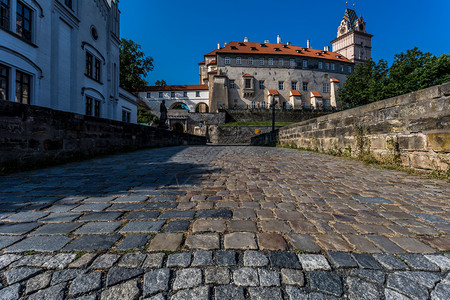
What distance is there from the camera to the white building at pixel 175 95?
52.0 m

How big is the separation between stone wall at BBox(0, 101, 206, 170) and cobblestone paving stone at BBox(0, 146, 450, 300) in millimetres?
2159

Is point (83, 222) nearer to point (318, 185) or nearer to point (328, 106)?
point (318, 185)

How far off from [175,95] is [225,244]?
177 feet

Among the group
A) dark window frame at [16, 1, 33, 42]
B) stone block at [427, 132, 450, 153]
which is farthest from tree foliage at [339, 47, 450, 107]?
dark window frame at [16, 1, 33, 42]

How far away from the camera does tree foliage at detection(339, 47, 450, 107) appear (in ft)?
87.0

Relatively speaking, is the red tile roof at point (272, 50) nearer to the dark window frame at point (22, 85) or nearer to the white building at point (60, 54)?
the white building at point (60, 54)

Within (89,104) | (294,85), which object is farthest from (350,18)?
(89,104)

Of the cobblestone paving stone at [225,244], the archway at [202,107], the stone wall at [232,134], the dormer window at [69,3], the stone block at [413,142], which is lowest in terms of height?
the cobblestone paving stone at [225,244]

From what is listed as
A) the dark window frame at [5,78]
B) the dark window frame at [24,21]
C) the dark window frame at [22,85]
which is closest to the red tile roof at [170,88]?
the dark window frame at [24,21]

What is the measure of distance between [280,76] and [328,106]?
1399 centimetres

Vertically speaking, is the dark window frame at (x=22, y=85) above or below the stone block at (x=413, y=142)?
above

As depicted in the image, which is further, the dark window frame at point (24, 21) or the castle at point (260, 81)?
the castle at point (260, 81)

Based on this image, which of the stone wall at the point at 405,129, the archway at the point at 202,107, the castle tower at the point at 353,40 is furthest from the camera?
the castle tower at the point at 353,40

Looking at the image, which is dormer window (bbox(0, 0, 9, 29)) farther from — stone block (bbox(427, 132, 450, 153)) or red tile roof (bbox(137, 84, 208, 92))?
red tile roof (bbox(137, 84, 208, 92))
